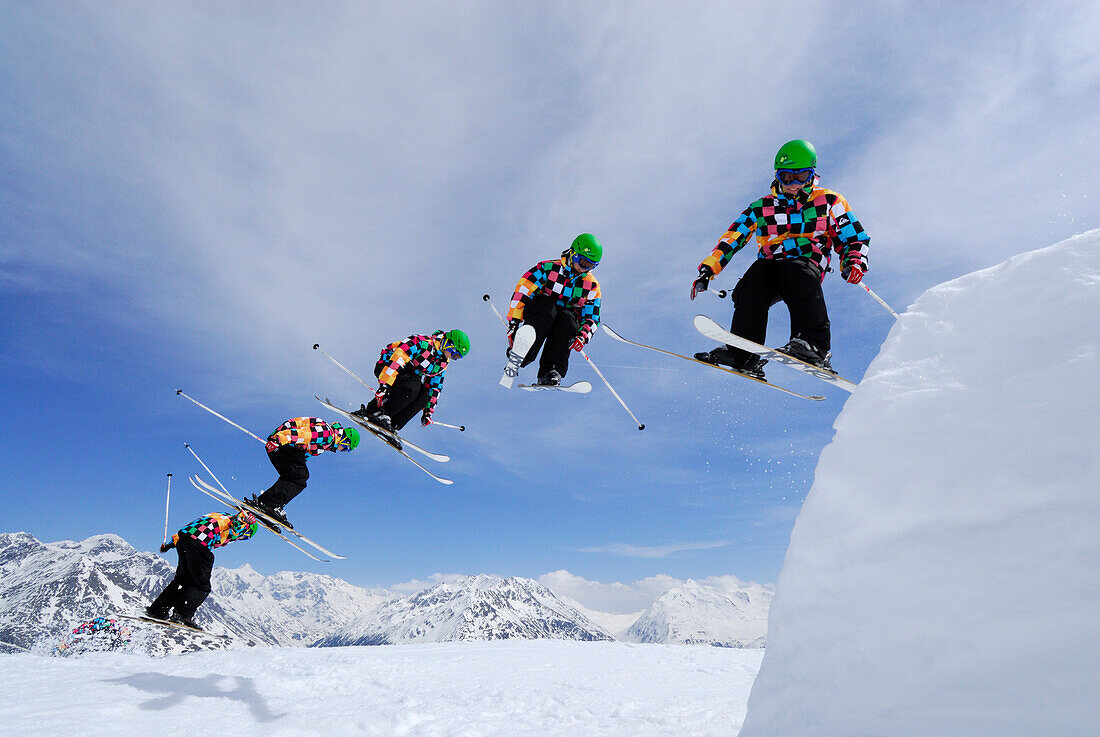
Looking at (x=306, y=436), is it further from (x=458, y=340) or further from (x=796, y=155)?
(x=796, y=155)

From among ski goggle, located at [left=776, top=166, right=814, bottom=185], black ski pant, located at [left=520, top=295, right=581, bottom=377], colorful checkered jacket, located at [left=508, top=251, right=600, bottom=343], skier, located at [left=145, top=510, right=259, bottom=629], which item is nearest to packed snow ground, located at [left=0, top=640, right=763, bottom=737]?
skier, located at [left=145, top=510, right=259, bottom=629]

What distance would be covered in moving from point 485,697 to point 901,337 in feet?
20.8

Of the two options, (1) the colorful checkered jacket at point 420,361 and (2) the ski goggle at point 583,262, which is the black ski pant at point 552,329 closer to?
(2) the ski goggle at point 583,262

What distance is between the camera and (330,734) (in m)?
5.35

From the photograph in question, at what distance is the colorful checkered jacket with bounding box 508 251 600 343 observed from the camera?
935 centimetres

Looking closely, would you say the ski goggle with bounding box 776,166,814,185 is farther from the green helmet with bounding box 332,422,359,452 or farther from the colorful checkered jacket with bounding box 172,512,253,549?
the colorful checkered jacket with bounding box 172,512,253,549

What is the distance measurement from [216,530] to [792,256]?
10.3 meters

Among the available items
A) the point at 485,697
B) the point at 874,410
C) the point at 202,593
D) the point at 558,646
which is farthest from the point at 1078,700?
the point at 202,593

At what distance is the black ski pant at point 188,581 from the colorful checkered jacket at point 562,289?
6881mm

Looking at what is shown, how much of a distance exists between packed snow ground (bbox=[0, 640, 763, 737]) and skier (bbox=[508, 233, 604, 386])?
473cm

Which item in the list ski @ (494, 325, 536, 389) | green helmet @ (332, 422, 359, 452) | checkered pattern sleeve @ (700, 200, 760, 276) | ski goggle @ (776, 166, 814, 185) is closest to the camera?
ski goggle @ (776, 166, 814, 185)

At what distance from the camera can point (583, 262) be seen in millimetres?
9203

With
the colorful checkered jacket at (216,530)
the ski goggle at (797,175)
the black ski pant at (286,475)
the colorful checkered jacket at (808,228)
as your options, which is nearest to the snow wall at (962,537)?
the colorful checkered jacket at (808,228)

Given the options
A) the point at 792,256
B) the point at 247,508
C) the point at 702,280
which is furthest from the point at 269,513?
the point at 792,256
